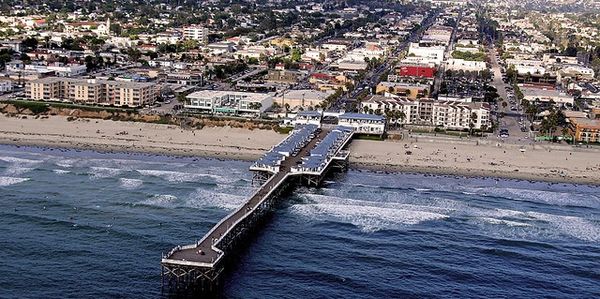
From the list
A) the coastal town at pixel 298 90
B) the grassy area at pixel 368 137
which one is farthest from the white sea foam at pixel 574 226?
the grassy area at pixel 368 137

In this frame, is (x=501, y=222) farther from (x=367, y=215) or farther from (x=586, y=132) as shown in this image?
(x=586, y=132)

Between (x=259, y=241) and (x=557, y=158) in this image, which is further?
(x=557, y=158)

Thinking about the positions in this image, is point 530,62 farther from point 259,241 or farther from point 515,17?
point 515,17

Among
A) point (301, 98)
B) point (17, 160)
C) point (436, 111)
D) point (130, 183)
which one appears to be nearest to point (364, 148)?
point (436, 111)

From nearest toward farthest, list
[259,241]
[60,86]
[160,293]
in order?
[160,293], [259,241], [60,86]

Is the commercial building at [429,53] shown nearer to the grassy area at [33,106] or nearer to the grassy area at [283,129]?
the grassy area at [283,129]

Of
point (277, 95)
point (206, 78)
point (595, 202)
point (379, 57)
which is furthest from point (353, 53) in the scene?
point (595, 202)

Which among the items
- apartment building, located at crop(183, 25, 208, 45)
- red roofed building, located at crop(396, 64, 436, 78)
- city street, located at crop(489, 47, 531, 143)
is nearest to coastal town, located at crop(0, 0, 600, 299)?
city street, located at crop(489, 47, 531, 143)
